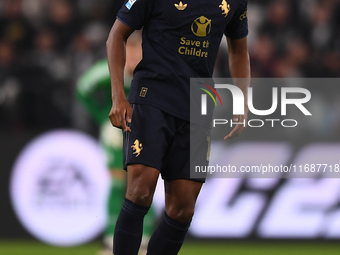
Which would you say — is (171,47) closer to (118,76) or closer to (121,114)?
(118,76)

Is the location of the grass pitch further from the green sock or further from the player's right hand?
the player's right hand

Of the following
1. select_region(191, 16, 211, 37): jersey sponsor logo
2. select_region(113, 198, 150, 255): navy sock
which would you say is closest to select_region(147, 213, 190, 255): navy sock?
select_region(113, 198, 150, 255): navy sock

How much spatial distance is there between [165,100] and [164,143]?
9.7 inches

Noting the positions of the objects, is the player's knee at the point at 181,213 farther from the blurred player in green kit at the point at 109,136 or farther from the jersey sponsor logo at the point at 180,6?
the blurred player in green kit at the point at 109,136

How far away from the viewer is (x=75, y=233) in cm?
629

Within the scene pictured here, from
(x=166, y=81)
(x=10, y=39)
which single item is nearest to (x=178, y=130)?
(x=166, y=81)

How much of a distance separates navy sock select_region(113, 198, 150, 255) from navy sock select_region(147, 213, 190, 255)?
0.80ft

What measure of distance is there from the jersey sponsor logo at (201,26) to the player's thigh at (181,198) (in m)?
0.85

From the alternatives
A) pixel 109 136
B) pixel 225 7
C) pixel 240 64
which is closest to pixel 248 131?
pixel 109 136

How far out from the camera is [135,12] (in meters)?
3.45

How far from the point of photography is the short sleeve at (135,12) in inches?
136

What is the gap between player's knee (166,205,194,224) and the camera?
3576 millimetres

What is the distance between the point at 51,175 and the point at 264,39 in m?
3.69

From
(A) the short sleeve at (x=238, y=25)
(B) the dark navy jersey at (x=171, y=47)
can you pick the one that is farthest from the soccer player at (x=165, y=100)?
(A) the short sleeve at (x=238, y=25)
